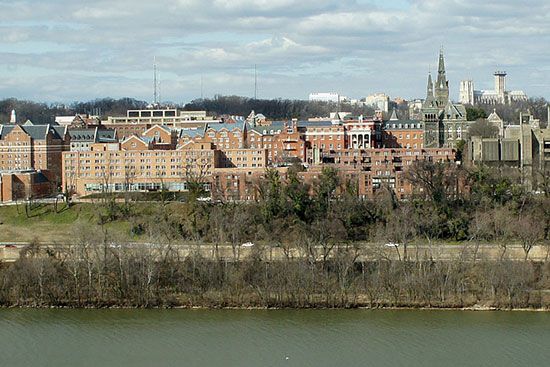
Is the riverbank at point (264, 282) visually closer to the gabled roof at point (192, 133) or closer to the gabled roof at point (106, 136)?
the gabled roof at point (192, 133)

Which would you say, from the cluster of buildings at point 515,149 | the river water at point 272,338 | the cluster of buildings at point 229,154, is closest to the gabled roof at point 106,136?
the cluster of buildings at point 229,154

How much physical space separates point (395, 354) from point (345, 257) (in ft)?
22.7

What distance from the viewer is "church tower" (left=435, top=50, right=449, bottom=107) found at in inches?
2036

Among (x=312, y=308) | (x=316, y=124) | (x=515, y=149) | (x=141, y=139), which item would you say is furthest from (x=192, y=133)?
(x=312, y=308)

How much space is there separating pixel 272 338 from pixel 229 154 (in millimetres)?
22788

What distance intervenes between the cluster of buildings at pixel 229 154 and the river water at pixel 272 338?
11836mm

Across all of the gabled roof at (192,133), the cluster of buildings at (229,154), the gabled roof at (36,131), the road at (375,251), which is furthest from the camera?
the gabled roof at (192,133)

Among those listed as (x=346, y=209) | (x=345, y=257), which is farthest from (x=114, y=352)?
(x=346, y=209)

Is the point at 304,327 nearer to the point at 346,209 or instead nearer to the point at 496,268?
the point at 496,268

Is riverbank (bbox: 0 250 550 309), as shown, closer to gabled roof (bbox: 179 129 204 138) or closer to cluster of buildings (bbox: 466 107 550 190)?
cluster of buildings (bbox: 466 107 550 190)

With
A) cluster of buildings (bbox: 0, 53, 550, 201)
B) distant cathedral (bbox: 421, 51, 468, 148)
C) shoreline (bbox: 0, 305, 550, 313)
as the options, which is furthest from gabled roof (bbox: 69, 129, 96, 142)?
shoreline (bbox: 0, 305, 550, 313)

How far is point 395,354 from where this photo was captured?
21.2 metres

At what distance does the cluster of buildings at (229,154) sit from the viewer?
39812mm

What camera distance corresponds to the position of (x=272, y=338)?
22625mm
